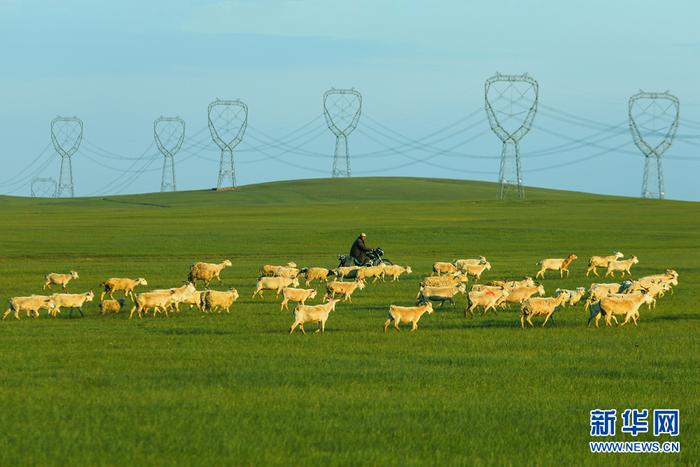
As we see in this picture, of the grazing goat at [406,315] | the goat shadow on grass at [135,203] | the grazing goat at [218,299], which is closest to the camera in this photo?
the grazing goat at [406,315]

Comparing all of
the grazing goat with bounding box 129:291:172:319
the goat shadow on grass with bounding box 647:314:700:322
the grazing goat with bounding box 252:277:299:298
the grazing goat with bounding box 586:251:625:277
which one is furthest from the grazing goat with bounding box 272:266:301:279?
the grazing goat with bounding box 586:251:625:277

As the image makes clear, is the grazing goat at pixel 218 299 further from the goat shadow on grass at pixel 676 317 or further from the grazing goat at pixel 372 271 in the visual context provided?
the grazing goat at pixel 372 271

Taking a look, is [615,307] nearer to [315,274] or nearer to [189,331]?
[189,331]

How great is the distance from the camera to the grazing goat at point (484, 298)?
28.7 metres

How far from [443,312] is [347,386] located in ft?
Answer: 41.1

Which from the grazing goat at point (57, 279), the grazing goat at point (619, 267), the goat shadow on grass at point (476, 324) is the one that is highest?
the grazing goat at point (619, 267)

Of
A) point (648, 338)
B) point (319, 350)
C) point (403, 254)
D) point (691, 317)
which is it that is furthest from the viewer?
point (403, 254)

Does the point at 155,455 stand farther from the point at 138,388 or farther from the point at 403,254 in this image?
the point at 403,254

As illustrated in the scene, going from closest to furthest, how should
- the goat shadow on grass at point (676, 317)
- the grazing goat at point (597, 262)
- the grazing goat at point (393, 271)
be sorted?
the goat shadow on grass at point (676, 317), the grazing goat at point (393, 271), the grazing goat at point (597, 262)

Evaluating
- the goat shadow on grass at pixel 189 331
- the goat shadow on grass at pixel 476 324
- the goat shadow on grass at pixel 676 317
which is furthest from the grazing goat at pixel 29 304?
the goat shadow on grass at pixel 676 317

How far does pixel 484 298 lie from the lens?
29.0 metres

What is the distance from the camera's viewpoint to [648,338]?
24062 millimetres

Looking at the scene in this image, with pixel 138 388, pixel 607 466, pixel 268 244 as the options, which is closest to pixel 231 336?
pixel 138 388

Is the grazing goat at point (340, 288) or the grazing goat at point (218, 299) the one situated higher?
the grazing goat at point (340, 288)
